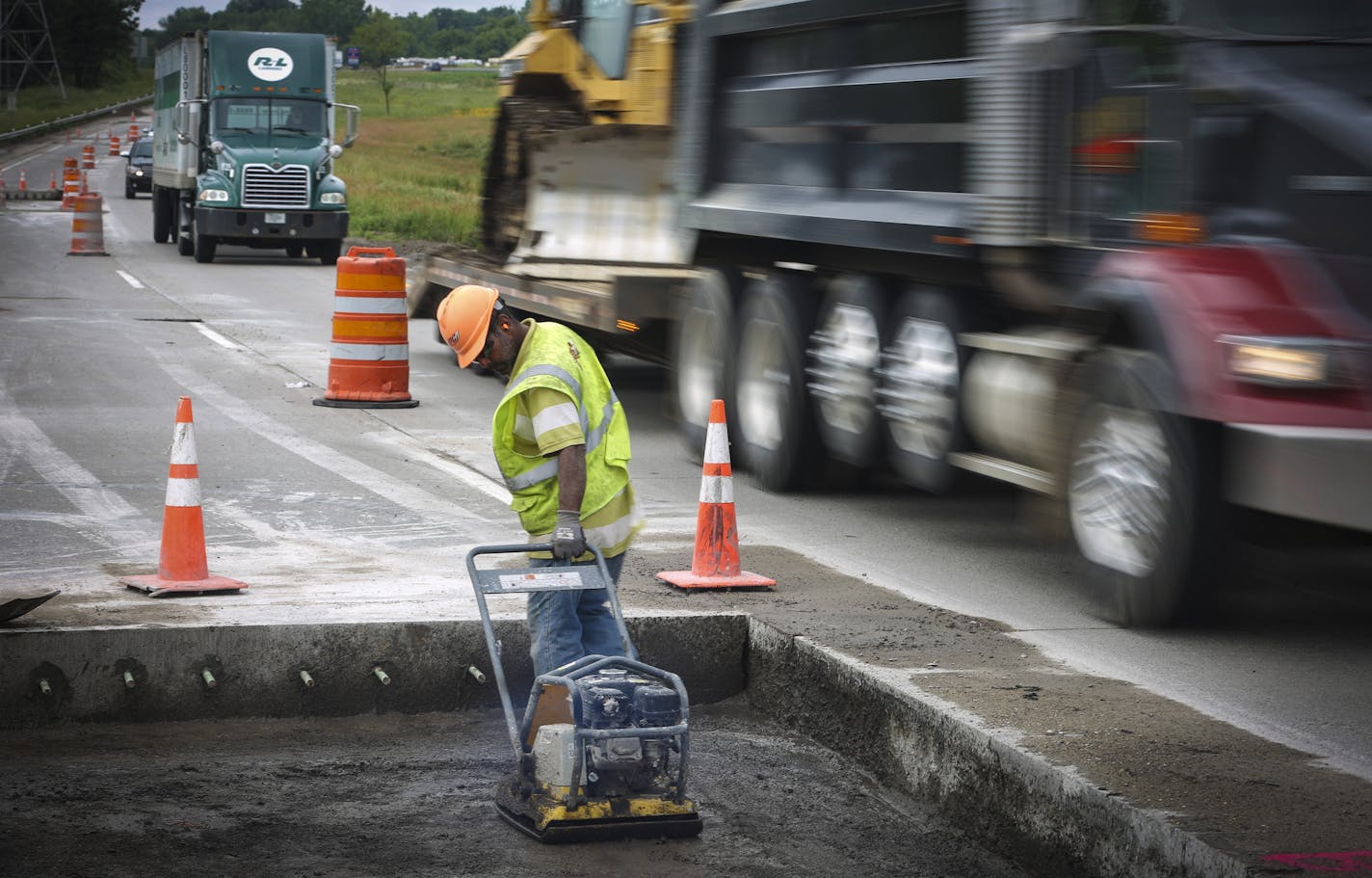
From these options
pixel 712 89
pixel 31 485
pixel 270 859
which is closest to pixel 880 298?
pixel 712 89

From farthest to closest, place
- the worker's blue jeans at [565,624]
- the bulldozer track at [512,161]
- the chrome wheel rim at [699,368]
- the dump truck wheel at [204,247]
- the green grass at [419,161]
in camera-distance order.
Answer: the green grass at [419,161], the dump truck wheel at [204,247], the bulldozer track at [512,161], the chrome wheel rim at [699,368], the worker's blue jeans at [565,624]

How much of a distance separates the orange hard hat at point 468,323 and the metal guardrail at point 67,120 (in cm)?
7436

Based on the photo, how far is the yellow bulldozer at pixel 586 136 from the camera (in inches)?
538

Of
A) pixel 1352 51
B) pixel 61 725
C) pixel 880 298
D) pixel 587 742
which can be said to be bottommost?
pixel 61 725

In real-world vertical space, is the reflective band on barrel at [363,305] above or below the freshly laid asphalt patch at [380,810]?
above

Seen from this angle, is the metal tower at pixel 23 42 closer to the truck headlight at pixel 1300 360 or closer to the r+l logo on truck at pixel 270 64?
the r+l logo on truck at pixel 270 64

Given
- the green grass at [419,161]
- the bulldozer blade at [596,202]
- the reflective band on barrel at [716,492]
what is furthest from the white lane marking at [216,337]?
the reflective band on barrel at [716,492]

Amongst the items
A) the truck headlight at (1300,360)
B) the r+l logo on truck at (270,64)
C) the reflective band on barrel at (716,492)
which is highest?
the r+l logo on truck at (270,64)

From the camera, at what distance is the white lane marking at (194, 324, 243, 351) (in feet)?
58.3

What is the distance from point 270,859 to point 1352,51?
195 inches

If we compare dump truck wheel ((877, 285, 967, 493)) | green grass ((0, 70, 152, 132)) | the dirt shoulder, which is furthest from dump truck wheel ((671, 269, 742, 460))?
green grass ((0, 70, 152, 132))

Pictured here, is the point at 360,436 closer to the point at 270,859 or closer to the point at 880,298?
the point at 880,298

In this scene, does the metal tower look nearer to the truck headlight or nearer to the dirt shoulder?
the dirt shoulder

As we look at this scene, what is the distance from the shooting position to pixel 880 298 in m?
9.84
